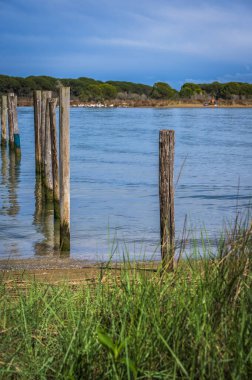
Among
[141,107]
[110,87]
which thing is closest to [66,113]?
[141,107]

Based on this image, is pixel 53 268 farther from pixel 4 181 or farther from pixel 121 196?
pixel 4 181

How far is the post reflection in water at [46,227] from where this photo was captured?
11742mm

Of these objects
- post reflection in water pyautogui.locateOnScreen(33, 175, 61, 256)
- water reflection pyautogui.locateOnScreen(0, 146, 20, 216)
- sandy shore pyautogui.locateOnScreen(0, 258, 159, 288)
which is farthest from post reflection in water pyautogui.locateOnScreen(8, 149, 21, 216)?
sandy shore pyautogui.locateOnScreen(0, 258, 159, 288)

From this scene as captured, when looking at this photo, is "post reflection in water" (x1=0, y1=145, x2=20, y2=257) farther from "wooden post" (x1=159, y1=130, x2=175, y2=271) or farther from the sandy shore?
"wooden post" (x1=159, y1=130, x2=175, y2=271)

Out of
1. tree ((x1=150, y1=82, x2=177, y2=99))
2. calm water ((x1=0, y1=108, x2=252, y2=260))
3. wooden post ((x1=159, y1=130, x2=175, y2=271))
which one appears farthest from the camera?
tree ((x1=150, y1=82, x2=177, y2=99))

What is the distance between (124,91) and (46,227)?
123555mm

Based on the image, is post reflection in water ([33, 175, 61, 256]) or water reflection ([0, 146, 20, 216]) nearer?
post reflection in water ([33, 175, 61, 256])

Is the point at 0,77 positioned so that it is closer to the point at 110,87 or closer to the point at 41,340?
the point at 110,87

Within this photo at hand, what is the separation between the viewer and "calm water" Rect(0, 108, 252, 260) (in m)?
12.6

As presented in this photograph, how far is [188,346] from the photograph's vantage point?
4.02m

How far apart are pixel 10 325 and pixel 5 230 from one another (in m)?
8.84

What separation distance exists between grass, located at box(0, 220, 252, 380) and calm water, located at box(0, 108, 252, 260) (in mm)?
1303

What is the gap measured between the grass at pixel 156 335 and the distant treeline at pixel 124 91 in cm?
11032

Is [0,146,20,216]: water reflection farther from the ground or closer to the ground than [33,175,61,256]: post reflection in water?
closer to the ground
